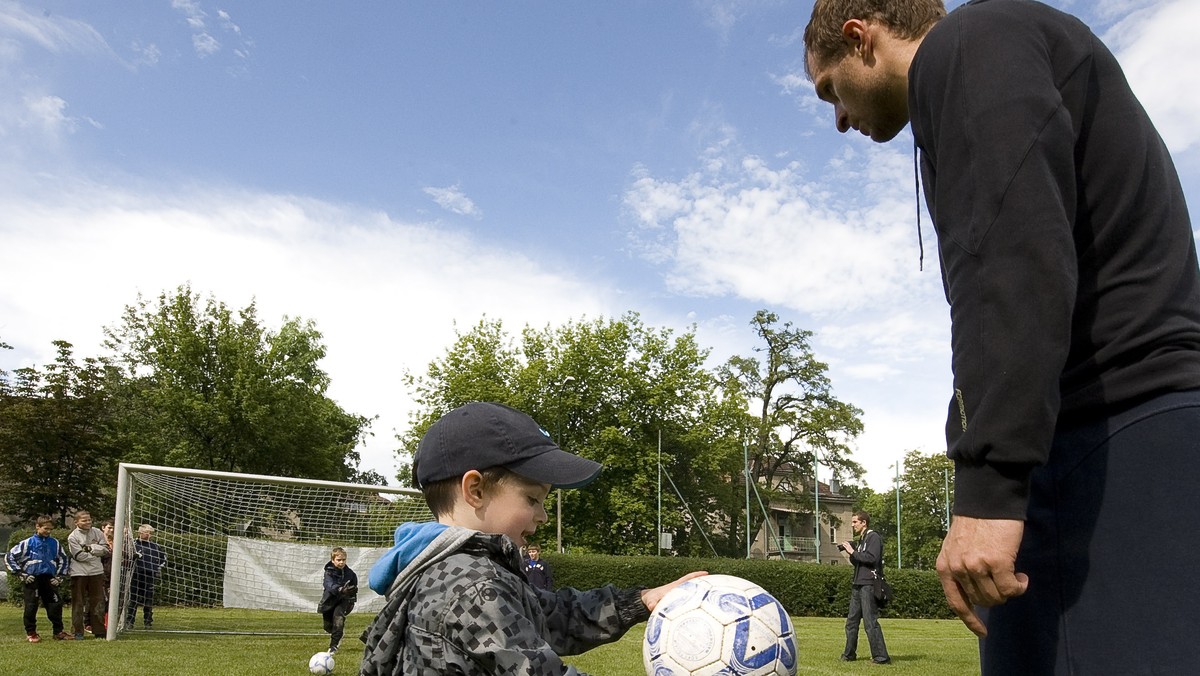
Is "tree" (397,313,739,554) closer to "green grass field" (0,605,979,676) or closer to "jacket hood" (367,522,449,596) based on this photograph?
"green grass field" (0,605,979,676)

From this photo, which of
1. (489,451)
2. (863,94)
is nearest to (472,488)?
(489,451)

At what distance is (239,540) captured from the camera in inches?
686

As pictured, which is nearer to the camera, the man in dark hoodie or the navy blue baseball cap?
the man in dark hoodie

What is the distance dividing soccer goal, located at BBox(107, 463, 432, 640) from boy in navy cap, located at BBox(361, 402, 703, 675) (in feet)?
44.8

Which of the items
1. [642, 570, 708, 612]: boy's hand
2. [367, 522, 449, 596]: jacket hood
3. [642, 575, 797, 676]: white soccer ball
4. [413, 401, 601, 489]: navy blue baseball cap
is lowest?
[642, 575, 797, 676]: white soccer ball

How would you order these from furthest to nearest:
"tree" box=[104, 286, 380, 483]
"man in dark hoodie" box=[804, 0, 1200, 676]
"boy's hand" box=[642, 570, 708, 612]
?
"tree" box=[104, 286, 380, 483]
"boy's hand" box=[642, 570, 708, 612]
"man in dark hoodie" box=[804, 0, 1200, 676]

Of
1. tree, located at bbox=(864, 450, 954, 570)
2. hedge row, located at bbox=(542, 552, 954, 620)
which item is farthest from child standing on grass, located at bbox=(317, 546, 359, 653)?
tree, located at bbox=(864, 450, 954, 570)

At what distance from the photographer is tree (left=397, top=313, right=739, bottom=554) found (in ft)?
156

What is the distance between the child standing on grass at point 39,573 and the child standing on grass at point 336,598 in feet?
15.7

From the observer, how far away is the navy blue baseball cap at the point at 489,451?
9.26 ft

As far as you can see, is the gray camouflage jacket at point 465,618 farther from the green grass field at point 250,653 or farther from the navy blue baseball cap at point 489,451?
the green grass field at point 250,653

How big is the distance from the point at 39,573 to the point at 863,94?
16.7 meters

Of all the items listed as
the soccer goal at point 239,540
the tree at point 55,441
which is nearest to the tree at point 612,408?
the tree at point 55,441

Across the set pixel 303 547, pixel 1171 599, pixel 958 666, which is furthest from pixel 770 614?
pixel 303 547
